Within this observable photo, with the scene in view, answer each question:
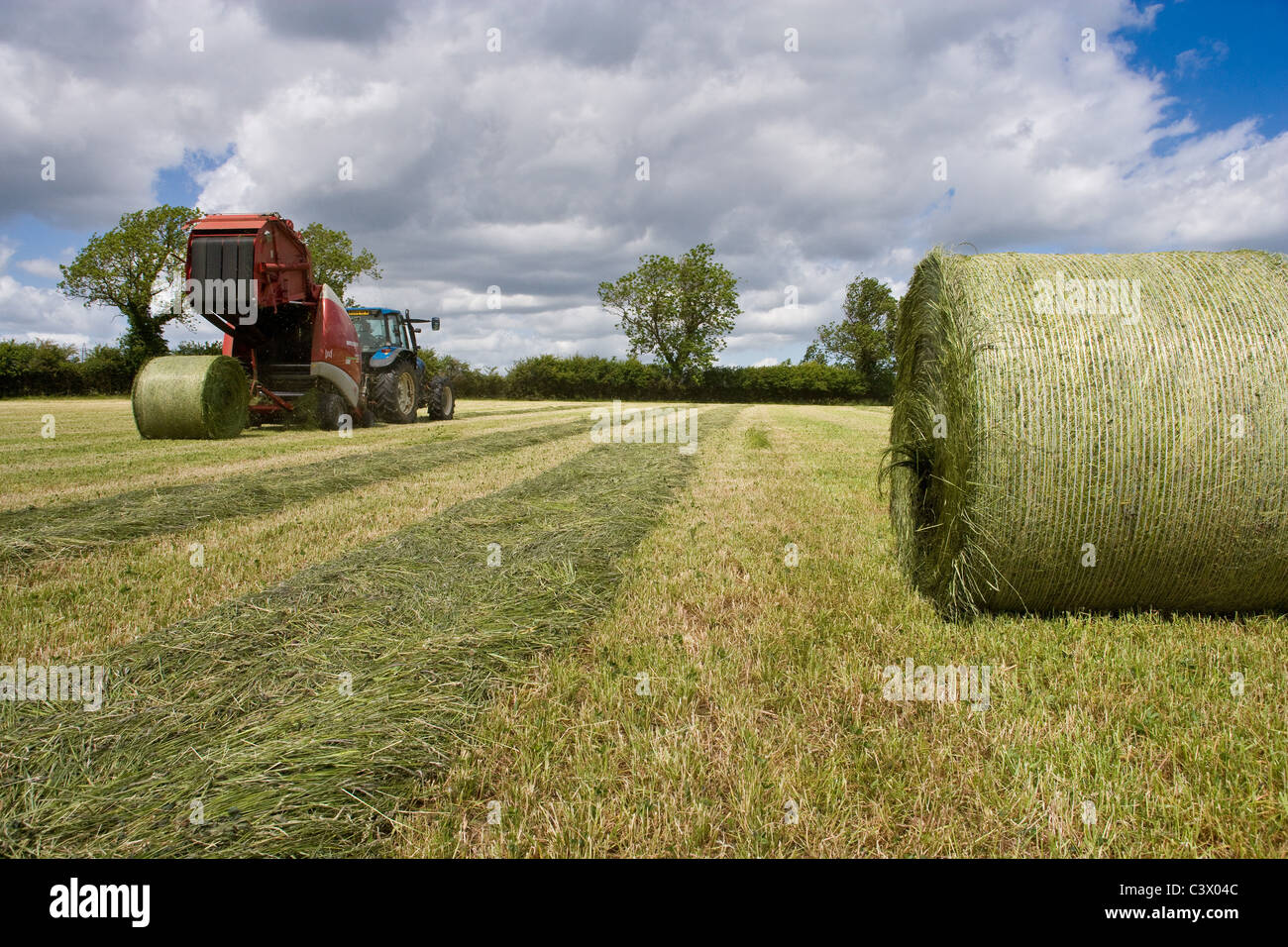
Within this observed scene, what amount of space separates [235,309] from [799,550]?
12.6m

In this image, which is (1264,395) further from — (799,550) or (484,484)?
(484,484)

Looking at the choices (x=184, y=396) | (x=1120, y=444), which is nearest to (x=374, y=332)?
(x=184, y=396)

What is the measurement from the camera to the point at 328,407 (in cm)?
1538

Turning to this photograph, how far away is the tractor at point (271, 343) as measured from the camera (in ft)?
43.2

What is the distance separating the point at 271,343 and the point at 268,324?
21.5 inches

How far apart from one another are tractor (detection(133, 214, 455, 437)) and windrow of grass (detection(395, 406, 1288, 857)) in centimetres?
1260

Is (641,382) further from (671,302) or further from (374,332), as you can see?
(374,332)

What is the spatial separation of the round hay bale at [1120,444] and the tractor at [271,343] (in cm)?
1358

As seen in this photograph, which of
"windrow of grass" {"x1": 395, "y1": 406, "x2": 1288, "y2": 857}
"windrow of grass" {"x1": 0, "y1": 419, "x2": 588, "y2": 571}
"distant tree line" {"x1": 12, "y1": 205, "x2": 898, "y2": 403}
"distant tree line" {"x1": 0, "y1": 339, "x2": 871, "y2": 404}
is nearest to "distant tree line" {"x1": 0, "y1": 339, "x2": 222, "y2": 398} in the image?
"distant tree line" {"x1": 12, "y1": 205, "x2": 898, "y2": 403}

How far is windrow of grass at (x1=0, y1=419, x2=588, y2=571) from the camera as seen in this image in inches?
220

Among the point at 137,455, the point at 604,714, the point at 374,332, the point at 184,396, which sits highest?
the point at 374,332

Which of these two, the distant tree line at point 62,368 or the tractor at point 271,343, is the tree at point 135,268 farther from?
the tractor at point 271,343

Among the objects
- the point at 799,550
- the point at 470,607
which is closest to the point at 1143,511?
the point at 799,550

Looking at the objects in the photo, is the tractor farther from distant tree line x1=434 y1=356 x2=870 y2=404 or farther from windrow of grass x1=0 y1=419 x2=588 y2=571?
distant tree line x1=434 y1=356 x2=870 y2=404
